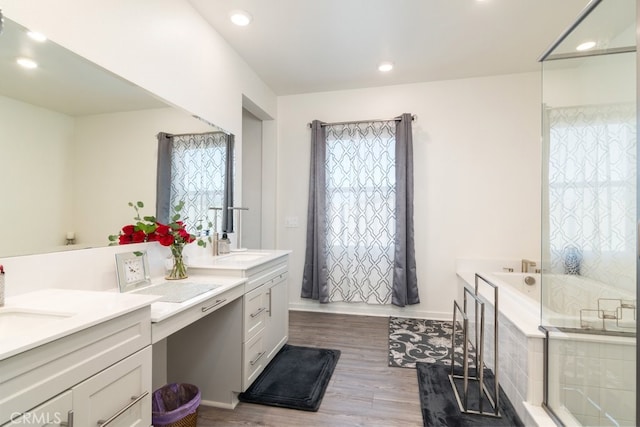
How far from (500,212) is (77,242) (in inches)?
148

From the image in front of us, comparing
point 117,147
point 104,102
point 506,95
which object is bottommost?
point 117,147

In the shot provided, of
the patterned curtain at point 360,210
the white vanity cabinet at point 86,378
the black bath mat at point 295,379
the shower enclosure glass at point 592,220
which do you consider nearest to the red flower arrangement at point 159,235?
the white vanity cabinet at point 86,378

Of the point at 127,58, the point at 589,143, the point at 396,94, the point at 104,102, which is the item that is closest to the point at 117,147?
the point at 104,102

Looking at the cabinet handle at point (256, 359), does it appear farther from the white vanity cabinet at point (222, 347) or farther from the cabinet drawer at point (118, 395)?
the cabinet drawer at point (118, 395)

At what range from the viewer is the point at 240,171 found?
9.54 feet

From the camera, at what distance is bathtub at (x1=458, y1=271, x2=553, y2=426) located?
1.69 meters

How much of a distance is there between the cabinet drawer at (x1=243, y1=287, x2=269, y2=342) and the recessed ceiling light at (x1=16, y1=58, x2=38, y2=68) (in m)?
1.55

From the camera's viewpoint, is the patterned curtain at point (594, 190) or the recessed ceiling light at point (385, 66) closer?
the patterned curtain at point (594, 190)

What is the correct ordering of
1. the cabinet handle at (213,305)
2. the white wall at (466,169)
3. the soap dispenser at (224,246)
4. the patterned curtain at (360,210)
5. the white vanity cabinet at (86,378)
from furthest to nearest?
the patterned curtain at (360,210)
the white wall at (466,169)
the soap dispenser at (224,246)
the cabinet handle at (213,305)
the white vanity cabinet at (86,378)

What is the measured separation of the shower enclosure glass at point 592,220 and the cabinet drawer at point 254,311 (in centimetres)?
178

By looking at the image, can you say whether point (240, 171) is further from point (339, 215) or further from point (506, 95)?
point (506, 95)

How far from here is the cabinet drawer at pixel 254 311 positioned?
1954 mm

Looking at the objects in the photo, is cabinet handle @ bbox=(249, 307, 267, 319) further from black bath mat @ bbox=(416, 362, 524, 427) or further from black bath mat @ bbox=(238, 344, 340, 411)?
black bath mat @ bbox=(416, 362, 524, 427)

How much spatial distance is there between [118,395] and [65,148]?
112 centimetres
